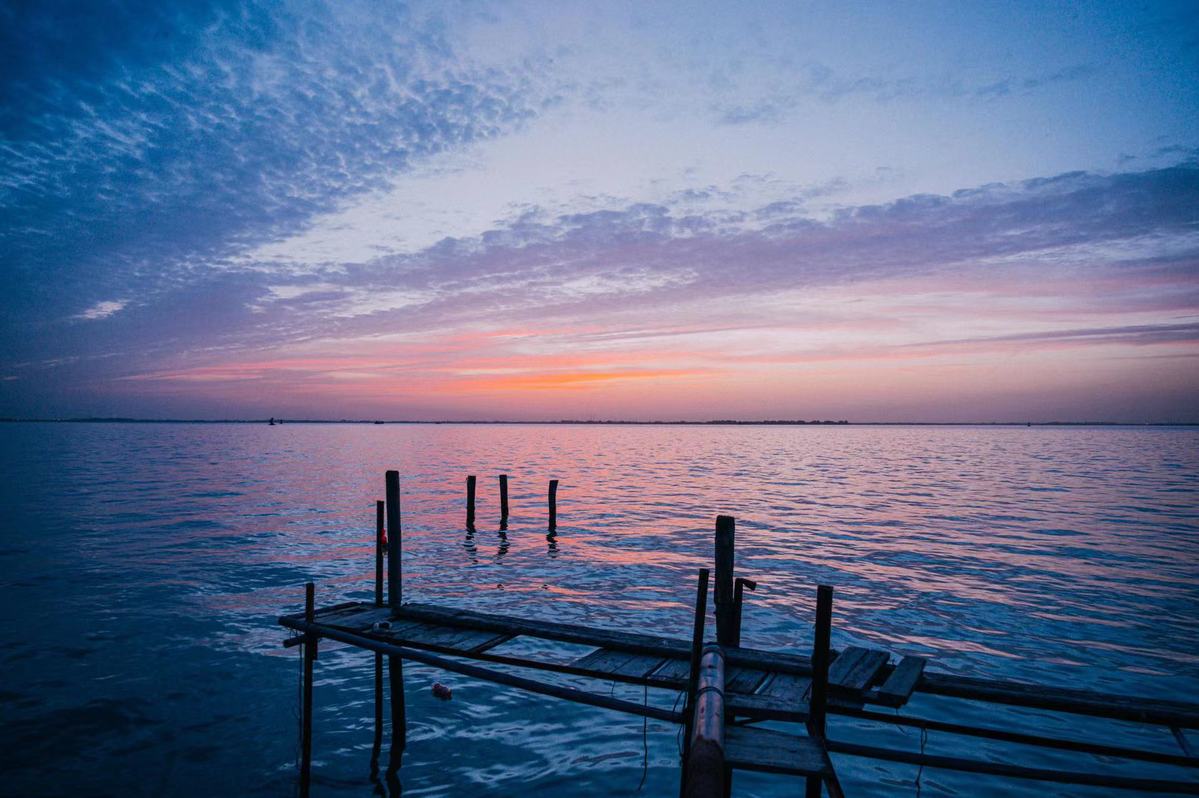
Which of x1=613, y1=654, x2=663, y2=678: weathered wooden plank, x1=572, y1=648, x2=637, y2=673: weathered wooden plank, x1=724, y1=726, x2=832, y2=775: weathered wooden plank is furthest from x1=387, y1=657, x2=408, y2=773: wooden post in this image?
x1=724, y1=726, x2=832, y2=775: weathered wooden plank

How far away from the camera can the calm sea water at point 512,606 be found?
971 centimetres

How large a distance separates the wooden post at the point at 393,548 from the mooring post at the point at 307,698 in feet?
5.35

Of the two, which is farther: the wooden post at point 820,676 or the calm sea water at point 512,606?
the calm sea water at point 512,606

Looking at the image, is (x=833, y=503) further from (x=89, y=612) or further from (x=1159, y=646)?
(x=89, y=612)

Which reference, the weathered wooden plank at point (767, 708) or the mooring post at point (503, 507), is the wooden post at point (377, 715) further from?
the mooring post at point (503, 507)

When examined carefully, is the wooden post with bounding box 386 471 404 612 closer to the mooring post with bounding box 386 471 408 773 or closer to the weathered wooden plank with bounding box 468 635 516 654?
the mooring post with bounding box 386 471 408 773

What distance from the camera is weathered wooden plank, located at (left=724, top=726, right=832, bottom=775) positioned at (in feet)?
18.6

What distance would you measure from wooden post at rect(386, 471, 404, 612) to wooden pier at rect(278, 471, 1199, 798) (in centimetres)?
6

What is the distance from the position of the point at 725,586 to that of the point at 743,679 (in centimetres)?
187

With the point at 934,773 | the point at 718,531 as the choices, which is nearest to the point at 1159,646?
the point at 934,773

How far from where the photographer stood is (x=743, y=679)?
27.2ft

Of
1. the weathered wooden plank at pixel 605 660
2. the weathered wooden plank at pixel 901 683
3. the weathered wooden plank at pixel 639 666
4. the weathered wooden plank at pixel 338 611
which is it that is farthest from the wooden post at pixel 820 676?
the weathered wooden plank at pixel 338 611

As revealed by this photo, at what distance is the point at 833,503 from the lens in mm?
37406

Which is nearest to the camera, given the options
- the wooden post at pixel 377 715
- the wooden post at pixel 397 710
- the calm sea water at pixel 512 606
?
the calm sea water at pixel 512 606
